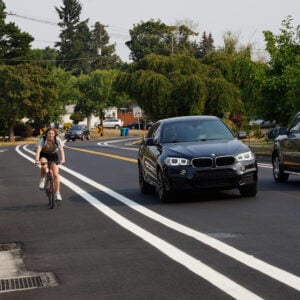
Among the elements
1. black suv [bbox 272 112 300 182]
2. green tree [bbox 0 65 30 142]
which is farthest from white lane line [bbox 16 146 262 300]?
green tree [bbox 0 65 30 142]

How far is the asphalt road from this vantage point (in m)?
7.52

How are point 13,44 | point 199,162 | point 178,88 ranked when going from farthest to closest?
1. point 13,44
2. point 178,88
3. point 199,162

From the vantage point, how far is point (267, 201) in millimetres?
14930

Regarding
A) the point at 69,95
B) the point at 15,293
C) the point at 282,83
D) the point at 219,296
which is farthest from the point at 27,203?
the point at 69,95

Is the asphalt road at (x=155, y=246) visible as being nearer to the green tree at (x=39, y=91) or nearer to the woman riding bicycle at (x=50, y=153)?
the woman riding bicycle at (x=50, y=153)

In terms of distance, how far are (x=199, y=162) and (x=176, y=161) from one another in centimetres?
42

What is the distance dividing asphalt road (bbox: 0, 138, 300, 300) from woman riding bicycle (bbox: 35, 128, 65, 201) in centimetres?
61

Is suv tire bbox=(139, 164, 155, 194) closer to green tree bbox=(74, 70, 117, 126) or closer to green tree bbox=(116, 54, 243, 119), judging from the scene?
green tree bbox=(116, 54, 243, 119)

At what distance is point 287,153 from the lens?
18703 mm

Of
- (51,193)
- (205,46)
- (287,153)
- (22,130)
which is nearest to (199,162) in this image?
(51,193)

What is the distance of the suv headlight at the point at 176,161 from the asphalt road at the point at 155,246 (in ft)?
2.47

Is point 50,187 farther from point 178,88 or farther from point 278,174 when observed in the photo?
point 178,88

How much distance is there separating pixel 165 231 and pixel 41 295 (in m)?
4.04

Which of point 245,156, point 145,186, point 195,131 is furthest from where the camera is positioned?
point 145,186
